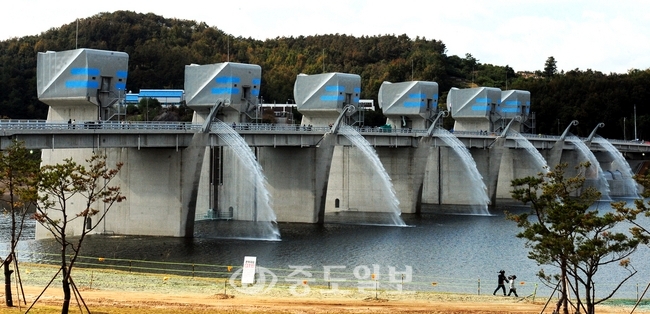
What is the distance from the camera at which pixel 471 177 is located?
12562 cm

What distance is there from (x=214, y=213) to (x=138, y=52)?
309 feet

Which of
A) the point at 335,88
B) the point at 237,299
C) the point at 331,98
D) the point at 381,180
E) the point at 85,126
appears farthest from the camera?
the point at 381,180

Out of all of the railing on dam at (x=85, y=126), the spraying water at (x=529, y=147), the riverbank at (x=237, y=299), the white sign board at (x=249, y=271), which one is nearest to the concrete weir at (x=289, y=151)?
the spraying water at (x=529, y=147)

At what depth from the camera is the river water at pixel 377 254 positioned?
58.5 m

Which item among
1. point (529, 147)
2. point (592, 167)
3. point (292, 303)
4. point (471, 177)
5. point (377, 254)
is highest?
point (529, 147)

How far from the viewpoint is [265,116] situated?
541ft

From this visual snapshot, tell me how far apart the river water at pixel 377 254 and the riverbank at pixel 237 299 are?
15.2 feet

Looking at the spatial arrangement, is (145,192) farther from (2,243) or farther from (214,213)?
(214,213)

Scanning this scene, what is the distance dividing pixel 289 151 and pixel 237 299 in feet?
169

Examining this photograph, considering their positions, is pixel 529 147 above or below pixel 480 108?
below

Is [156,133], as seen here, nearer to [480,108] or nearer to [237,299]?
[237,299]

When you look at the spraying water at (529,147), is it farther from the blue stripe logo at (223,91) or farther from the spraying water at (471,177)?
the blue stripe logo at (223,91)

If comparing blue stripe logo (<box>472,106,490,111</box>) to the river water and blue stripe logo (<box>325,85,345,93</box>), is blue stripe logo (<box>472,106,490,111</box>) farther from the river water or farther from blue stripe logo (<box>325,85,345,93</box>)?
the river water

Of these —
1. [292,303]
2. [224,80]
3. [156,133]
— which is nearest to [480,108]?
[224,80]
